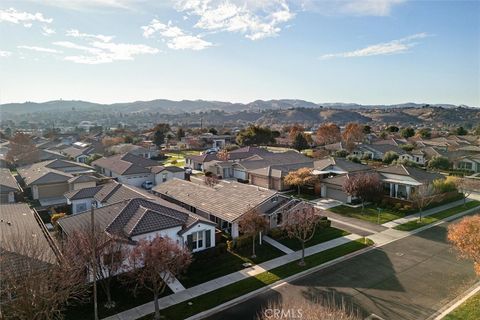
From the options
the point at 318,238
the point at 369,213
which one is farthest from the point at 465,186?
the point at 318,238

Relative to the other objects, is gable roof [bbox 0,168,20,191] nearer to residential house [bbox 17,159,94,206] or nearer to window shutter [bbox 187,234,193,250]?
residential house [bbox 17,159,94,206]

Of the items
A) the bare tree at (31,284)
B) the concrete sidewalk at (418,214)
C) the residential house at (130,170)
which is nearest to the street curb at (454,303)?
the concrete sidewalk at (418,214)

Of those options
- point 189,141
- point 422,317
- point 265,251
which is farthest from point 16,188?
point 189,141

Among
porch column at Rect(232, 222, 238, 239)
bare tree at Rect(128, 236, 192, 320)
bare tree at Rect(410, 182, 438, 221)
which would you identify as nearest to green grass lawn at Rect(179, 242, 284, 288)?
porch column at Rect(232, 222, 238, 239)

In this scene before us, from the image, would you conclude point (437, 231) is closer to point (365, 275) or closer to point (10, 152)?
point (365, 275)
